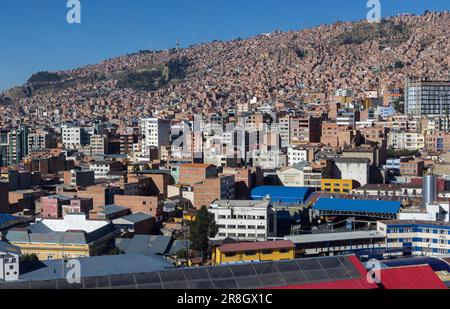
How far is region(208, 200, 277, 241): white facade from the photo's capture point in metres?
12.1

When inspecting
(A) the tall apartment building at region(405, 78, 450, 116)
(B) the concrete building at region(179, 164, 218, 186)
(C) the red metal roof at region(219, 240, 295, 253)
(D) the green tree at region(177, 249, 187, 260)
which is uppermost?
(A) the tall apartment building at region(405, 78, 450, 116)

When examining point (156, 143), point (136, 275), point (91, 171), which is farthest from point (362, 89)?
point (136, 275)

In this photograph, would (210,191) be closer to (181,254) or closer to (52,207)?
(52,207)

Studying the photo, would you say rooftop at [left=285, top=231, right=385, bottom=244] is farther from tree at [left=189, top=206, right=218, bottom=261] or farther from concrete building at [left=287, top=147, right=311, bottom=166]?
concrete building at [left=287, top=147, right=311, bottom=166]

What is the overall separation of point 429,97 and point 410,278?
23.9 m

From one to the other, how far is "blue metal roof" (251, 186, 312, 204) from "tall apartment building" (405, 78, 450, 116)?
14.3m

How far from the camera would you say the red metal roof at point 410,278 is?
19.1ft

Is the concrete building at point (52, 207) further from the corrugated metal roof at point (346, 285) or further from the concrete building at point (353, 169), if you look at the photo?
the corrugated metal roof at point (346, 285)

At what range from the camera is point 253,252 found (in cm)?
978

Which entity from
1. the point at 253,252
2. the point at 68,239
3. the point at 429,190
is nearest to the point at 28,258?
the point at 68,239

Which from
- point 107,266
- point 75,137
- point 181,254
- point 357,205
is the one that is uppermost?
point 75,137

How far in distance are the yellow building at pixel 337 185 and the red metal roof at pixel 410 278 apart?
32.9 feet

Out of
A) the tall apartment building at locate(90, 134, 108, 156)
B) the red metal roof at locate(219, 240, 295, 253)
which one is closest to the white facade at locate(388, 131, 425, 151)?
the tall apartment building at locate(90, 134, 108, 156)
